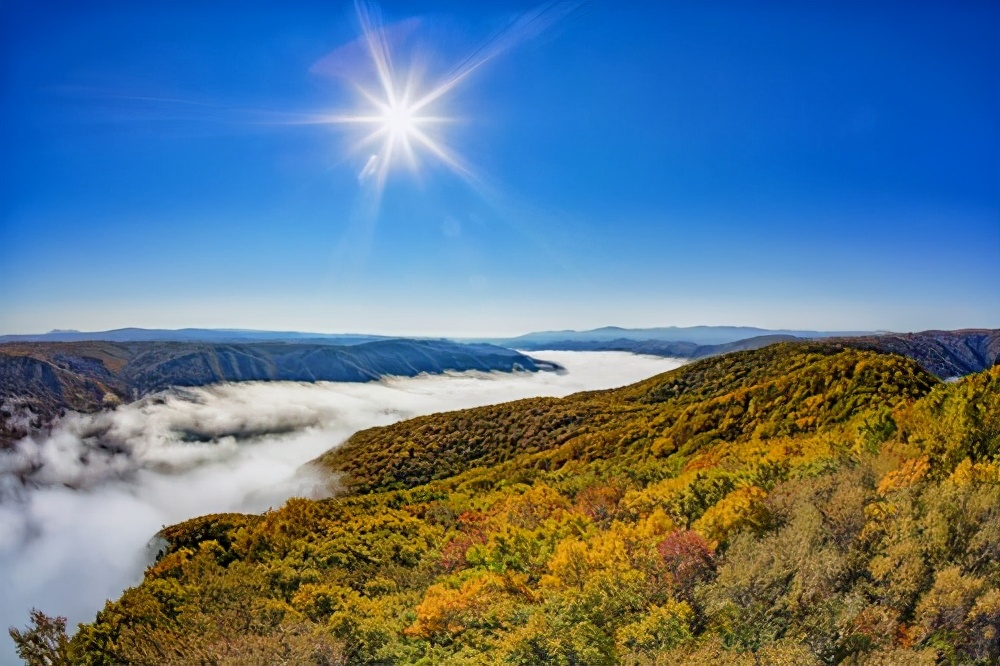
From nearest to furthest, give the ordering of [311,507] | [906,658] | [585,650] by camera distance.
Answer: [906,658] < [585,650] < [311,507]

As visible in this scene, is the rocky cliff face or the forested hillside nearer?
the forested hillside

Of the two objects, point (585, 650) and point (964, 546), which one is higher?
point (964, 546)

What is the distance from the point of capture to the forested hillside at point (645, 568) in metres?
6.12

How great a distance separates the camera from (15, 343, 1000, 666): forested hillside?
241 inches

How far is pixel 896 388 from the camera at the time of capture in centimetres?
1678

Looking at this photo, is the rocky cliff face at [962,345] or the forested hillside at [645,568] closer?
the forested hillside at [645,568]

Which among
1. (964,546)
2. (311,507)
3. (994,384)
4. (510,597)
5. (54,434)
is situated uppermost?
(994,384)

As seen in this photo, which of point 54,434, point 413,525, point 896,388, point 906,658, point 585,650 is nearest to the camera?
point 906,658

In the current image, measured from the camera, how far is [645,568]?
7.70 meters

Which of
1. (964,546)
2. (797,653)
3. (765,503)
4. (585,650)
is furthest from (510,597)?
(964,546)

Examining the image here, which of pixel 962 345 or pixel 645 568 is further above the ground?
pixel 962 345

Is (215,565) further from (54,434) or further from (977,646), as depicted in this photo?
(54,434)

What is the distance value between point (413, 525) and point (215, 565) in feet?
15.8

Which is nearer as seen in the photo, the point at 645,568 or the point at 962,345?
the point at 645,568
